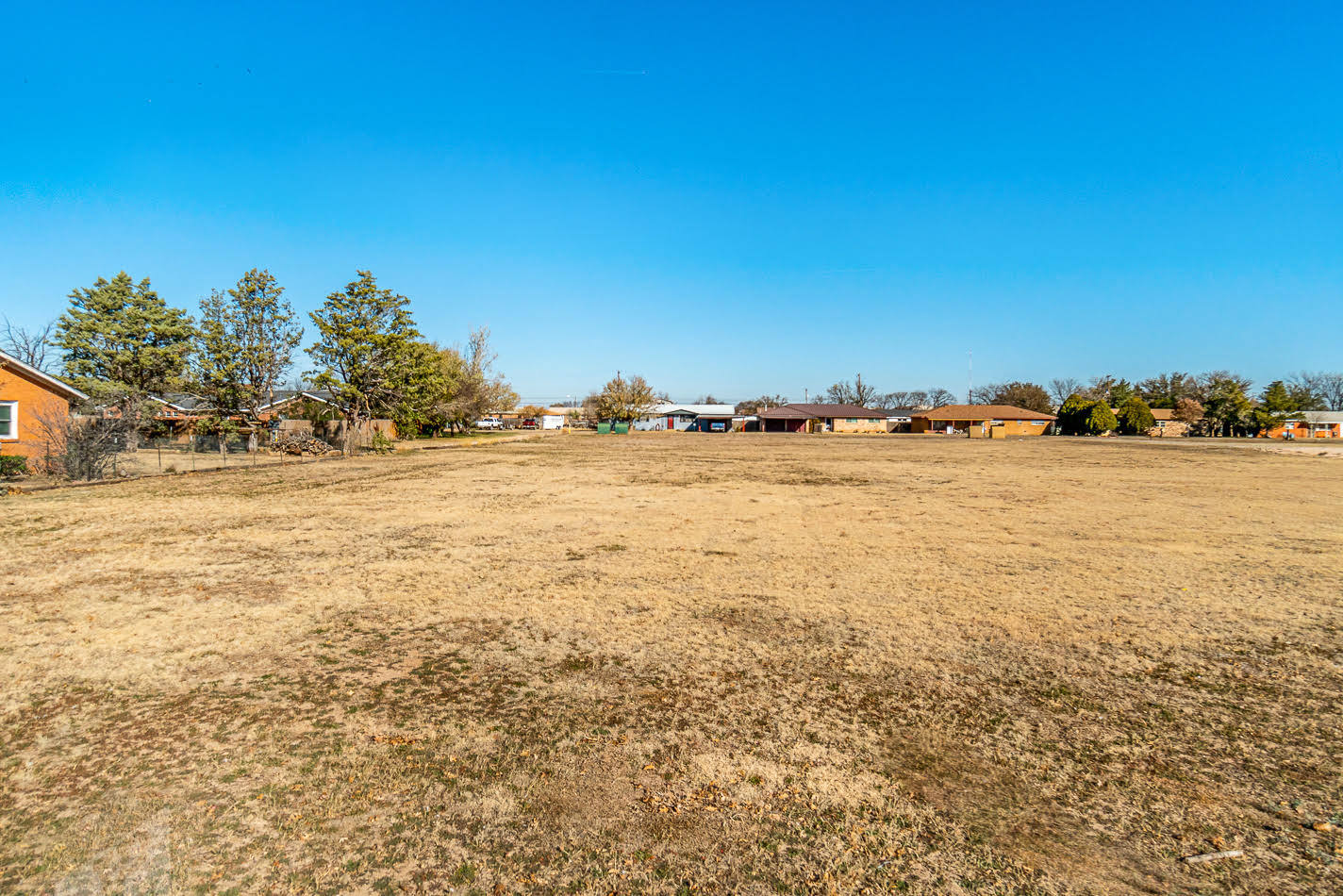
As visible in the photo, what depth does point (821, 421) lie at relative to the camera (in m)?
86.4

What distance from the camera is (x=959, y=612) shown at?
19.9 ft

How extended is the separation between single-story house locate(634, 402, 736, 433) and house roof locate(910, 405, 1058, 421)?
27.8 meters

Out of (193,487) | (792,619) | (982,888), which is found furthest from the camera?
(193,487)

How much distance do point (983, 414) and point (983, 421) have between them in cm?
412

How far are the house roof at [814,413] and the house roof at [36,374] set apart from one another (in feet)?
244

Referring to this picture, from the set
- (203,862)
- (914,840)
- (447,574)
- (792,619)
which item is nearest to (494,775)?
(203,862)

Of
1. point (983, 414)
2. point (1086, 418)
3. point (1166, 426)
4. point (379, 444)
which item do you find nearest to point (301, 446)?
point (379, 444)

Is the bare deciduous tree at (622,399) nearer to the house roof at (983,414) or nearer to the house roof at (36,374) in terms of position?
the house roof at (983,414)

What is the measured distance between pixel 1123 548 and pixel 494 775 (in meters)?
9.35

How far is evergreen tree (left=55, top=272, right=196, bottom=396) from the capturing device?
36.7 meters

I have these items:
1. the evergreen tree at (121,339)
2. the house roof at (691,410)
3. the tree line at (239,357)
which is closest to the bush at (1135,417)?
the house roof at (691,410)

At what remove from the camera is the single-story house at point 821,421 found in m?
85.6

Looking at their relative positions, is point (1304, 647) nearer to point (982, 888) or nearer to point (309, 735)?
point (982, 888)

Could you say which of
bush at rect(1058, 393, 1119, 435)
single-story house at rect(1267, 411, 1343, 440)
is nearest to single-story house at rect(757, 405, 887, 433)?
bush at rect(1058, 393, 1119, 435)
